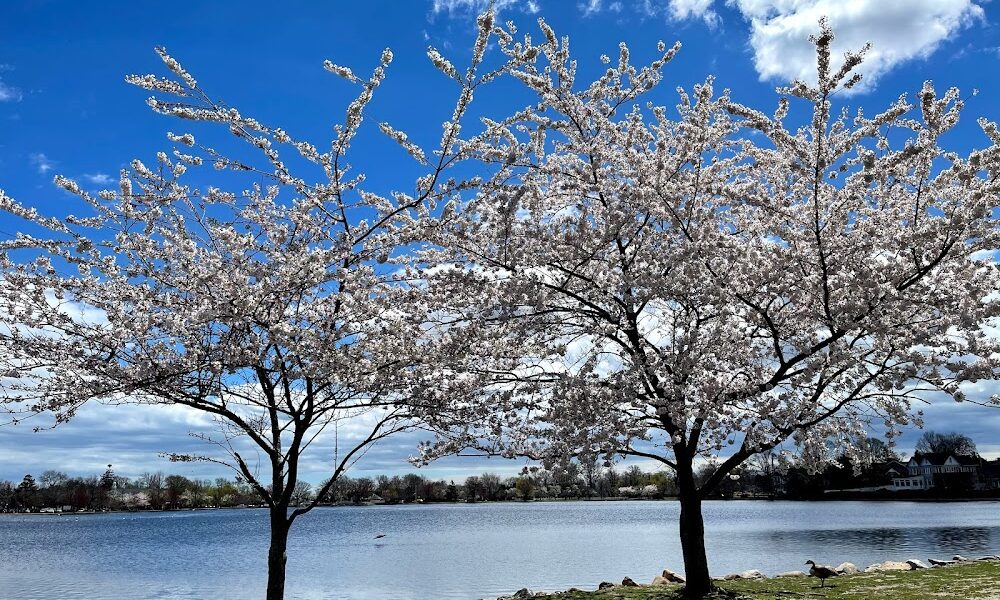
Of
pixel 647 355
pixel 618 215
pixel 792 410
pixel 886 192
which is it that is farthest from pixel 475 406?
pixel 886 192

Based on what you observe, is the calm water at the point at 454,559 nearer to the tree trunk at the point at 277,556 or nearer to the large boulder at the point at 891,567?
the large boulder at the point at 891,567

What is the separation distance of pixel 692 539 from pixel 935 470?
4163 inches

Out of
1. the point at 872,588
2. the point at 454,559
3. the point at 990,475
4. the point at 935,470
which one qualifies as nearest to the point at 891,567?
the point at 872,588

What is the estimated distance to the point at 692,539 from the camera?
11.5 m

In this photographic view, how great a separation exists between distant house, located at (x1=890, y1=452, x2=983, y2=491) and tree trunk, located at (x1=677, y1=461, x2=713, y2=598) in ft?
315

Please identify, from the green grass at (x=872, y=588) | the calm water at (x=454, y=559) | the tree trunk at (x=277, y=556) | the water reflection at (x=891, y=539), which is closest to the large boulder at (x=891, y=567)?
the green grass at (x=872, y=588)

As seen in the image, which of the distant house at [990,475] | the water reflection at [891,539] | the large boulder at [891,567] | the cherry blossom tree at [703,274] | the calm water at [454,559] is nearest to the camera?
the cherry blossom tree at [703,274]

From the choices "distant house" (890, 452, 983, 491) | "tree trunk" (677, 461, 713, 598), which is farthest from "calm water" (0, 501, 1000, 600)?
"distant house" (890, 452, 983, 491)

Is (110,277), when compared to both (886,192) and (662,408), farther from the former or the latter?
(886,192)

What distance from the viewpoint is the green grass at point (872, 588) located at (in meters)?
10.8

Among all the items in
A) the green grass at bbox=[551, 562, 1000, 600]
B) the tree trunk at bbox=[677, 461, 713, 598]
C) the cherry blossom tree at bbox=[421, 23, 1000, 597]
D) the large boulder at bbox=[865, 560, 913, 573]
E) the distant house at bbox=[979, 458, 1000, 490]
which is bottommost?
the distant house at bbox=[979, 458, 1000, 490]

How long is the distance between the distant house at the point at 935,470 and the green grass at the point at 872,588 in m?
91.2

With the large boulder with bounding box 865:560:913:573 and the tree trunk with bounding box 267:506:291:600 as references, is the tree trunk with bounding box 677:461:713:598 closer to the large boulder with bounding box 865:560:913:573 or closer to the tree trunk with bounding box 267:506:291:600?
the tree trunk with bounding box 267:506:291:600

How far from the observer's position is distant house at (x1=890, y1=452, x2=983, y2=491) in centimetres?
9050
